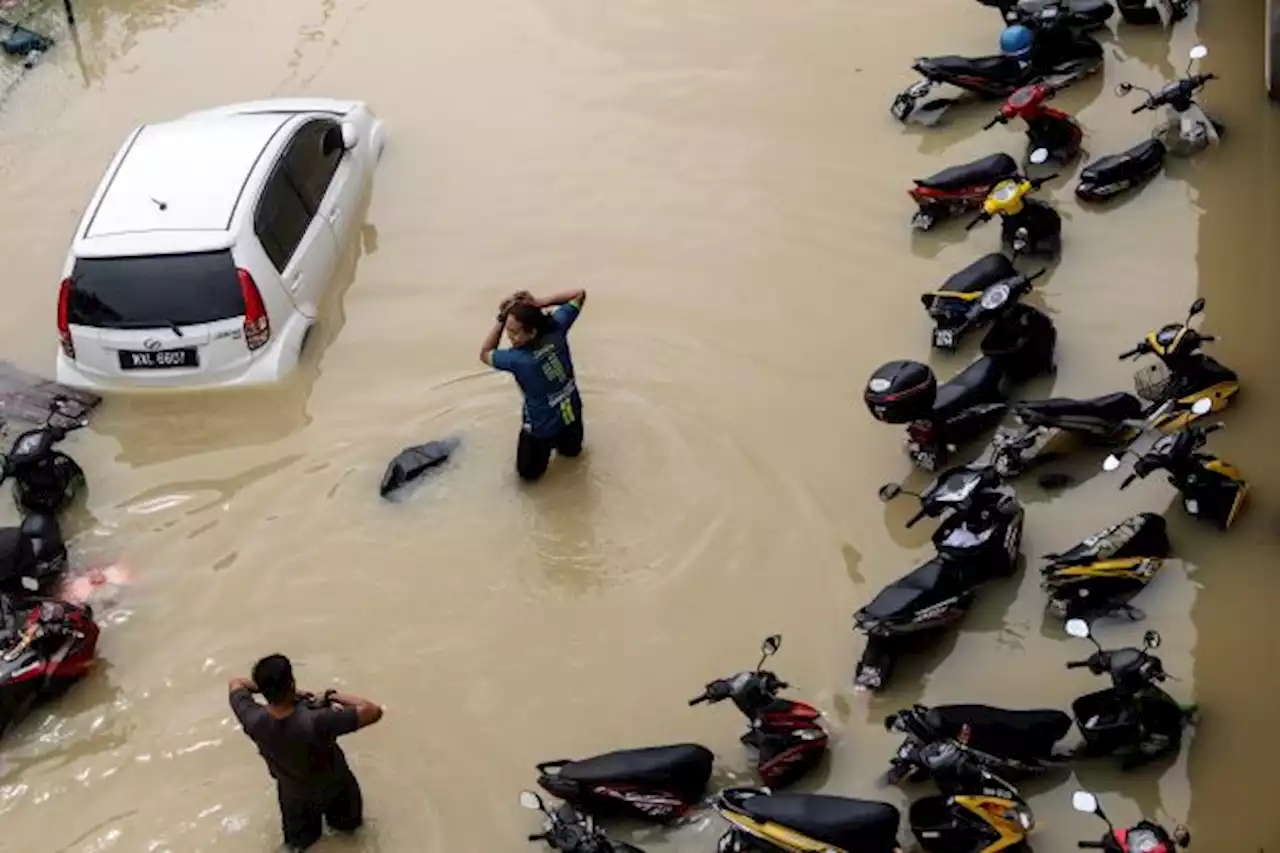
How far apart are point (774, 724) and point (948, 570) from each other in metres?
1.45

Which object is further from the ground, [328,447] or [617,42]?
[617,42]

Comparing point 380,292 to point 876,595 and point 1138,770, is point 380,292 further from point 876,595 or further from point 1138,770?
point 1138,770

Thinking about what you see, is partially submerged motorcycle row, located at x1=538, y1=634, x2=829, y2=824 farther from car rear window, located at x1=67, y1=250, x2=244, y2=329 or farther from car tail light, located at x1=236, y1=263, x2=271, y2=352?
car rear window, located at x1=67, y1=250, x2=244, y2=329

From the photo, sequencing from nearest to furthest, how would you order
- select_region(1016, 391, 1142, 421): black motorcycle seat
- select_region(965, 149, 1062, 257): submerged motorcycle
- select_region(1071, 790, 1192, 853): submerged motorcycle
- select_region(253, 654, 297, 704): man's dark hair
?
select_region(1071, 790, 1192, 853): submerged motorcycle
select_region(253, 654, 297, 704): man's dark hair
select_region(1016, 391, 1142, 421): black motorcycle seat
select_region(965, 149, 1062, 257): submerged motorcycle

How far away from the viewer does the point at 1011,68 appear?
509 inches

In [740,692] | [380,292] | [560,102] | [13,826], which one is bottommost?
[13,826]

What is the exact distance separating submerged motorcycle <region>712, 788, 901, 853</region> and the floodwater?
2.12 feet

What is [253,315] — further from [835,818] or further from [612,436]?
[835,818]

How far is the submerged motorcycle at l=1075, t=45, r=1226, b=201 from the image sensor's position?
38.2ft

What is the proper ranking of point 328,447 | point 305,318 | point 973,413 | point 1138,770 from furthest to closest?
1. point 305,318
2. point 328,447
3. point 973,413
4. point 1138,770

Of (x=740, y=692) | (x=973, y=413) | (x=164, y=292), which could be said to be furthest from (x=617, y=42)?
(x=740, y=692)

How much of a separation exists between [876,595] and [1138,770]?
1.85 m

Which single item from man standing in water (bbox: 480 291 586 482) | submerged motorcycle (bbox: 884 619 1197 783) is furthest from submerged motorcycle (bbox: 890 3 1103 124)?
submerged motorcycle (bbox: 884 619 1197 783)

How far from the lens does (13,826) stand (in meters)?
8.32
